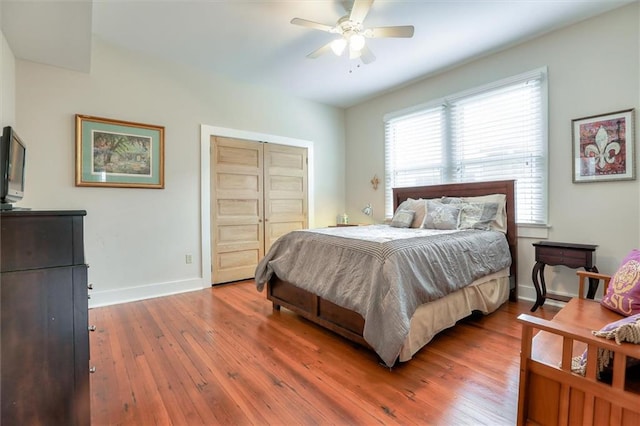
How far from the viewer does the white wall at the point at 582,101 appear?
2656mm

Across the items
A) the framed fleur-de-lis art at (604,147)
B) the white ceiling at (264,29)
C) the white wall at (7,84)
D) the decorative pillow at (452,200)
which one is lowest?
the decorative pillow at (452,200)

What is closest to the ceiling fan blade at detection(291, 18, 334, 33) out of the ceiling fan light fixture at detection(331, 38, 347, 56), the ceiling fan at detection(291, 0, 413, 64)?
the ceiling fan at detection(291, 0, 413, 64)

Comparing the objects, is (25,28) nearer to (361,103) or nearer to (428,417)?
(428,417)

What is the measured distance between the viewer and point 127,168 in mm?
3346

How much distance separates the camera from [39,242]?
118 cm

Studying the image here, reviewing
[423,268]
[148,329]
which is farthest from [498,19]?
[148,329]

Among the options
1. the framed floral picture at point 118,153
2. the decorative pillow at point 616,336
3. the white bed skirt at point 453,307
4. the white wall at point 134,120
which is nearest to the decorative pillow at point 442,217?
the white bed skirt at point 453,307

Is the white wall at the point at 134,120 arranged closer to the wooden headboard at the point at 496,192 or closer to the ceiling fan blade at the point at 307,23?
the ceiling fan blade at the point at 307,23

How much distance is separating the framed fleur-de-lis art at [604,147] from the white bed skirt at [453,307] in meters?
1.24

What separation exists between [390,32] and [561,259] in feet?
8.54

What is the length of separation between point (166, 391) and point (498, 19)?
406 centimetres

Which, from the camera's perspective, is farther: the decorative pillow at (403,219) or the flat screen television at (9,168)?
the decorative pillow at (403,219)

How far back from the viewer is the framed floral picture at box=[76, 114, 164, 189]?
3094 mm

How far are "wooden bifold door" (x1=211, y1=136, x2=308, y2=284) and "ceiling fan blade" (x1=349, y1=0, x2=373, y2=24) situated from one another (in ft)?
7.83
